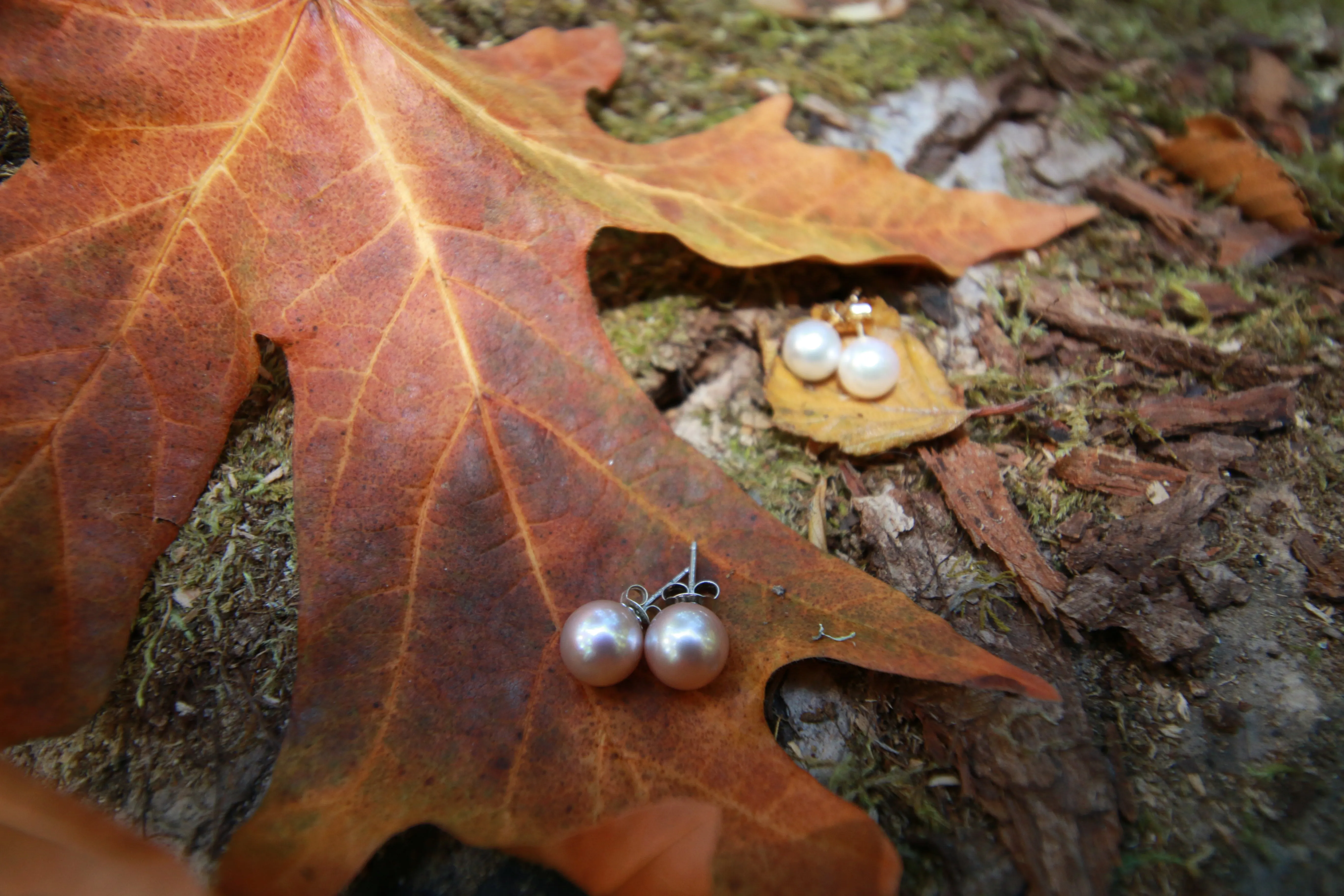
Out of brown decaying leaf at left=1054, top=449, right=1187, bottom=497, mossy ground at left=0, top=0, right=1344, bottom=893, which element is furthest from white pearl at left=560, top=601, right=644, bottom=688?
brown decaying leaf at left=1054, top=449, right=1187, bottom=497

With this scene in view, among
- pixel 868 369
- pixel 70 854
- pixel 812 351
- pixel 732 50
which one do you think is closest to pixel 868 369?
pixel 868 369

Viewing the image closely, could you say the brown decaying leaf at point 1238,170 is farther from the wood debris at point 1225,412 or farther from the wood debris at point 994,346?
the wood debris at point 994,346

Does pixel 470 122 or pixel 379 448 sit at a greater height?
pixel 470 122

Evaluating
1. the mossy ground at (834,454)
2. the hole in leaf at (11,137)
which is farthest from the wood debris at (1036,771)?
the hole in leaf at (11,137)

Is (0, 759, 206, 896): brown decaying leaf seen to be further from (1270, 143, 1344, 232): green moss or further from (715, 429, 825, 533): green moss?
(1270, 143, 1344, 232): green moss

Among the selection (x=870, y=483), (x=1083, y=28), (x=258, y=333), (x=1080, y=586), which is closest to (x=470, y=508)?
(x=258, y=333)

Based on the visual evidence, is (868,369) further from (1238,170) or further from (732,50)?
(1238,170)

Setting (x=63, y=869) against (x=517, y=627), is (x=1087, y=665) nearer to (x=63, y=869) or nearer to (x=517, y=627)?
(x=517, y=627)
